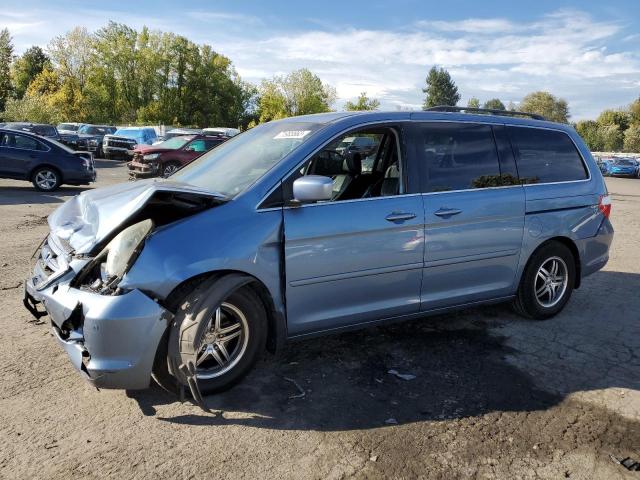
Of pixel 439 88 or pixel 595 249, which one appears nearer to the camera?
pixel 595 249

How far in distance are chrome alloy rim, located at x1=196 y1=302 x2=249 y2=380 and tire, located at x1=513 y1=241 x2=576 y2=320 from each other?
9.09 feet

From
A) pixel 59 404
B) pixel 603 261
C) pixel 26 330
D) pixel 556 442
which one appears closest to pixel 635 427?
pixel 556 442

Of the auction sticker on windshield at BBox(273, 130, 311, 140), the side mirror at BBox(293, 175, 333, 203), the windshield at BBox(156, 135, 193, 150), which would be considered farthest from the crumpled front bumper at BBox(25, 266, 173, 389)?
the windshield at BBox(156, 135, 193, 150)

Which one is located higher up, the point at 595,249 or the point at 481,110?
the point at 481,110

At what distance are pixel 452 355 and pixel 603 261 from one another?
2358mm

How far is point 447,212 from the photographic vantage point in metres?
4.26

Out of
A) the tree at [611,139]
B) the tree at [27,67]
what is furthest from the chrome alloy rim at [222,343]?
the tree at [27,67]

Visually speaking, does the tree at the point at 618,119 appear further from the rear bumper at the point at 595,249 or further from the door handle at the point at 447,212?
the door handle at the point at 447,212

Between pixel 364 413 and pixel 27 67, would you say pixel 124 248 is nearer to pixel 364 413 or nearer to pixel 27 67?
→ pixel 364 413

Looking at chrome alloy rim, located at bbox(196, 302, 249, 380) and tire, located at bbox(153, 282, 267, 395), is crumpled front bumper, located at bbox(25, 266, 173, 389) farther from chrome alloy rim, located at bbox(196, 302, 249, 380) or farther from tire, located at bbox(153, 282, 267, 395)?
chrome alloy rim, located at bbox(196, 302, 249, 380)

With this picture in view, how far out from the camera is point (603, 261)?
554 centimetres

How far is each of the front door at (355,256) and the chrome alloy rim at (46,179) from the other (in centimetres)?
1298

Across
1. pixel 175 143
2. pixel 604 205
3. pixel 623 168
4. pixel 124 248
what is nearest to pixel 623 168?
pixel 623 168

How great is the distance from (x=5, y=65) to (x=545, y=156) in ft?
243
